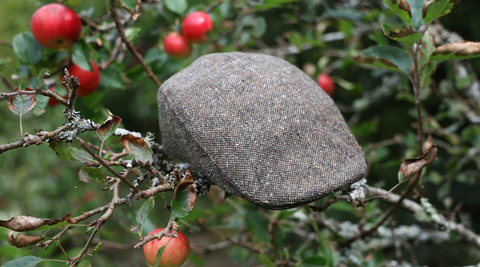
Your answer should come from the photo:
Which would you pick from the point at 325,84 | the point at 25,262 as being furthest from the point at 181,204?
the point at 325,84

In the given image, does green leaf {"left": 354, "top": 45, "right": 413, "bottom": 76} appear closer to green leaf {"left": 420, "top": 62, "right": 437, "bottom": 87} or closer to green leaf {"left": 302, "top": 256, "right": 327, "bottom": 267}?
green leaf {"left": 420, "top": 62, "right": 437, "bottom": 87}

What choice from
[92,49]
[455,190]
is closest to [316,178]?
[92,49]

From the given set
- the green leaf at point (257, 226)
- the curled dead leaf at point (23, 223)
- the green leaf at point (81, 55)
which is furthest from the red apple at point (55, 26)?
the green leaf at point (257, 226)

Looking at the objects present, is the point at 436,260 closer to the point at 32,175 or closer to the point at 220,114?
the point at 220,114

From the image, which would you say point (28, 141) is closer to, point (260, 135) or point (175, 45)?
point (260, 135)

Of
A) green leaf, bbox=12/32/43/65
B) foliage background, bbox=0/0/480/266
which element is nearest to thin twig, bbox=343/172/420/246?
foliage background, bbox=0/0/480/266

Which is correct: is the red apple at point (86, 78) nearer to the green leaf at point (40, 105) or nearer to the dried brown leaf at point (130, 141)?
the green leaf at point (40, 105)
